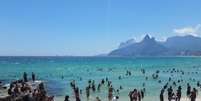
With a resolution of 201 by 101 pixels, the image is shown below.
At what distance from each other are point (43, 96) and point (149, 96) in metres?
16.6

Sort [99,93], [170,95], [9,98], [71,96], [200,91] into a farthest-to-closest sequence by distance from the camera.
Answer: [200,91] → [99,93] → [71,96] → [170,95] → [9,98]

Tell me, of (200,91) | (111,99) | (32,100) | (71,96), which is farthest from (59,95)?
(200,91)

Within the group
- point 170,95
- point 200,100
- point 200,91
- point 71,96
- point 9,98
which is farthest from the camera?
point 200,91

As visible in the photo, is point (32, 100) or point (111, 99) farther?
point (111, 99)

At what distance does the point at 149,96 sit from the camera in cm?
4734

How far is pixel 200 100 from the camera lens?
1666 inches

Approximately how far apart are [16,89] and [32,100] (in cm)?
160

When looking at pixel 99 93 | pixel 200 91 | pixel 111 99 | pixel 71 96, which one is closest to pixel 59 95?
pixel 71 96

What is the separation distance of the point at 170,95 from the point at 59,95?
14325 millimetres

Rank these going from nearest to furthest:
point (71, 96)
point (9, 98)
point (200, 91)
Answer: point (9, 98), point (71, 96), point (200, 91)

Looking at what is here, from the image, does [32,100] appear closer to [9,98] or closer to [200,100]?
[9,98]

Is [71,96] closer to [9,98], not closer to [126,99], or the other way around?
[126,99]

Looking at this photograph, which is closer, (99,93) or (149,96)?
(149,96)

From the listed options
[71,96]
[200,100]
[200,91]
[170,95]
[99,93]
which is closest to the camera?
[170,95]
